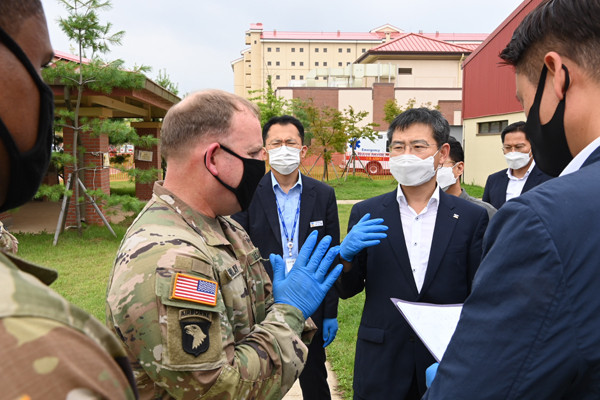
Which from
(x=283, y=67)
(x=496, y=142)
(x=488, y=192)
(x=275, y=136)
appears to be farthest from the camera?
(x=283, y=67)

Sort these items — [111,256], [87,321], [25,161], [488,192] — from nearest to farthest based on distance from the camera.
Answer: [87,321]
[25,161]
[488,192]
[111,256]

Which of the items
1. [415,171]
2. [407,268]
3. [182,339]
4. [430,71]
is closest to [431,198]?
[415,171]

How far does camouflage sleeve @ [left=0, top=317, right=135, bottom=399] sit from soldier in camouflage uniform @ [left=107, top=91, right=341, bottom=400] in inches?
Answer: 26.3

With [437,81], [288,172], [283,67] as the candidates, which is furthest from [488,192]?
[283,67]

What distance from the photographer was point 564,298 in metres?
0.85

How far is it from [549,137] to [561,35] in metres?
0.27

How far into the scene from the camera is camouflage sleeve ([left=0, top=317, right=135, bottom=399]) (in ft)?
1.85

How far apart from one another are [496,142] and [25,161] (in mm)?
17745

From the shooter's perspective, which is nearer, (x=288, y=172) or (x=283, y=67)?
(x=288, y=172)

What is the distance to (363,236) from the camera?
2.46 metres

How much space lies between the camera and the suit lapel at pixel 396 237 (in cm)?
251

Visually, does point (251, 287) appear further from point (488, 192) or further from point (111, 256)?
point (111, 256)

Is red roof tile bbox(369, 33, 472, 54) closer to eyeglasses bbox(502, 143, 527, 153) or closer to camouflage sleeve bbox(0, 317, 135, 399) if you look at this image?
eyeglasses bbox(502, 143, 527, 153)

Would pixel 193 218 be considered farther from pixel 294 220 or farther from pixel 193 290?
pixel 294 220
